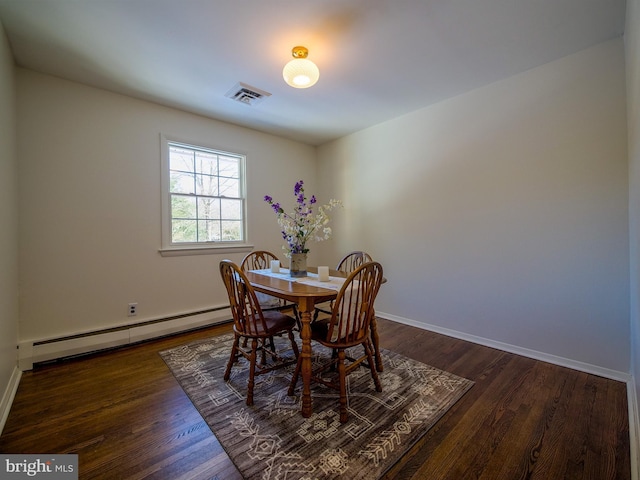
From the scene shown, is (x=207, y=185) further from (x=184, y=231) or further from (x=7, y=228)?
(x=7, y=228)

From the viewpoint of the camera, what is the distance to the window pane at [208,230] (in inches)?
133

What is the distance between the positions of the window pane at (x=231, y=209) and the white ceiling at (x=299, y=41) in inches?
49.3

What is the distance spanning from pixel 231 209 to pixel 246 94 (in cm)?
148

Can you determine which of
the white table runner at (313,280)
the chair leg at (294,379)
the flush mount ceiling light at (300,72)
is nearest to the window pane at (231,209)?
the white table runner at (313,280)

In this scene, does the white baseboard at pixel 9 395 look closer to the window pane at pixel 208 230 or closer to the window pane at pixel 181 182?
the window pane at pixel 208 230

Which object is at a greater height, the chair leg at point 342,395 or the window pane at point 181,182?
the window pane at point 181,182

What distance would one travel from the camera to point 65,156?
97.9 inches

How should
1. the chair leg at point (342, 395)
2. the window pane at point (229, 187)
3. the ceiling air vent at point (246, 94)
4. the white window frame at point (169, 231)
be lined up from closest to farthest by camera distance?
the chair leg at point (342, 395) < the ceiling air vent at point (246, 94) < the white window frame at point (169, 231) < the window pane at point (229, 187)

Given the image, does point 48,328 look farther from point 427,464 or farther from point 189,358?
point 427,464

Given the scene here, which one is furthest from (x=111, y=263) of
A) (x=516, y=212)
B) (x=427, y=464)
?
(x=516, y=212)

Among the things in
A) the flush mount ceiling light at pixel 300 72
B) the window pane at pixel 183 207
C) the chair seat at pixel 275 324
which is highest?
the flush mount ceiling light at pixel 300 72

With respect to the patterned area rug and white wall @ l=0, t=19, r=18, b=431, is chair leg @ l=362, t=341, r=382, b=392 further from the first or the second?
white wall @ l=0, t=19, r=18, b=431

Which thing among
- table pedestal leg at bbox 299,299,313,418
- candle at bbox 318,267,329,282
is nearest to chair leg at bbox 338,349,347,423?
table pedestal leg at bbox 299,299,313,418

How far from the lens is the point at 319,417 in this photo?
1639 millimetres
